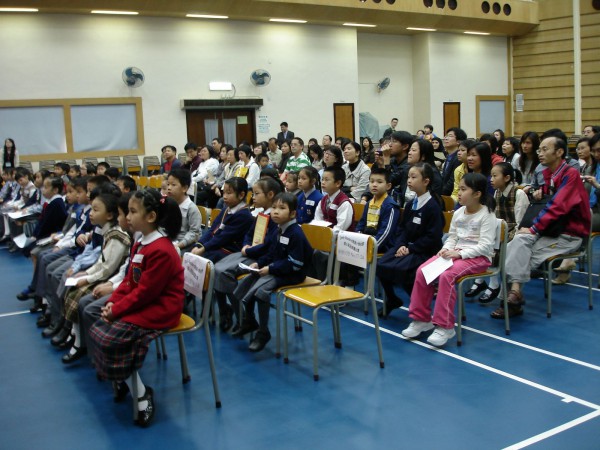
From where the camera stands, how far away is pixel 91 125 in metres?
12.2

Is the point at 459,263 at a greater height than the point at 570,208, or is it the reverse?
the point at 570,208

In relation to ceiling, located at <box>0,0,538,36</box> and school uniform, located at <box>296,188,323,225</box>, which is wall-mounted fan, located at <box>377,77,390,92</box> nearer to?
ceiling, located at <box>0,0,538,36</box>

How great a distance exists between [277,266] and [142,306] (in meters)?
1.01

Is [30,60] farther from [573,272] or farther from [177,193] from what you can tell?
[573,272]

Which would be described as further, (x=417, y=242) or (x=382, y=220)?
(x=382, y=220)

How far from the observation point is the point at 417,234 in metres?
4.20

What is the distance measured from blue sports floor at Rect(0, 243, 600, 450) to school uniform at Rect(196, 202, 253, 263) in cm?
61

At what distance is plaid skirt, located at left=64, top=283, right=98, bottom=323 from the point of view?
11.5ft

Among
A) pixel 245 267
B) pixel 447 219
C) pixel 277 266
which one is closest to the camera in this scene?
pixel 277 266

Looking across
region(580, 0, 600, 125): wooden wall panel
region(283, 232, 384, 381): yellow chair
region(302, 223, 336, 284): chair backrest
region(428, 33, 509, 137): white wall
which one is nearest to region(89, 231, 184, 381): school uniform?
region(283, 232, 384, 381): yellow chair

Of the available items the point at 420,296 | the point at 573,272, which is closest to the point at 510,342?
the point at 420,296

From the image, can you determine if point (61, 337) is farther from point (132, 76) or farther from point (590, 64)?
point (590, 64)

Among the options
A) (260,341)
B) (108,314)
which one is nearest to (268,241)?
(260,341)

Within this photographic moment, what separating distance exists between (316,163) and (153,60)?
19.3 feet
